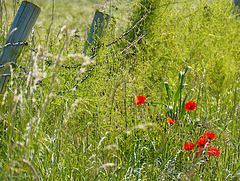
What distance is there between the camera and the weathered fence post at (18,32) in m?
1.85

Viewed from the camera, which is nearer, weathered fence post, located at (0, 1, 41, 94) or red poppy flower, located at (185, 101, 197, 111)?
weathered fence post, located at (0, 1, 41, 94)

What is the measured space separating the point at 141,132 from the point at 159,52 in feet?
6.13

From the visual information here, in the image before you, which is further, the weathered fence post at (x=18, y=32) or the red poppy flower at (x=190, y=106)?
the red poppy flower at (x=190, y=106)

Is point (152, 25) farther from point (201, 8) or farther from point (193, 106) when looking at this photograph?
point (193, 106)

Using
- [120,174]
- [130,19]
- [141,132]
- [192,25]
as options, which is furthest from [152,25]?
[120,174]

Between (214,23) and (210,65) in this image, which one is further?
(214,23)

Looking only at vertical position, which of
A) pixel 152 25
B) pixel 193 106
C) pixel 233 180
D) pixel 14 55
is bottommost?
pixel 233 180

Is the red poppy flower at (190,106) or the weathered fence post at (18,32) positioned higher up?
the weathered fence post at (18,32)

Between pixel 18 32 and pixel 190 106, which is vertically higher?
pixel 18 32

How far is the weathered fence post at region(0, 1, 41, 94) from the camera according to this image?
1849mm

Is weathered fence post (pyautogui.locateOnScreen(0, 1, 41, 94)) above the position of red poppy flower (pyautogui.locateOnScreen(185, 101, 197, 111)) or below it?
above

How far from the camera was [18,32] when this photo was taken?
187 cm

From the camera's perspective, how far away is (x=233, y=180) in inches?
72.1

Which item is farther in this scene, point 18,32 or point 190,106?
point 190,106
